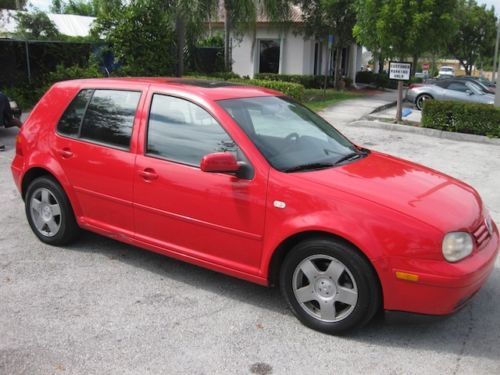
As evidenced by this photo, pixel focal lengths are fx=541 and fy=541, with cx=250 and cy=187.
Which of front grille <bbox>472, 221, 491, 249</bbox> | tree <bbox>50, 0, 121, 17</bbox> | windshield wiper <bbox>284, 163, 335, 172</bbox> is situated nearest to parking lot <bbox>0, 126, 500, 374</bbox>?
front grille <bbox>472, 221, 491, 249</bbox>

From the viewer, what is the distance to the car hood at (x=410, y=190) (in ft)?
11.4

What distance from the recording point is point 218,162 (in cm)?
366

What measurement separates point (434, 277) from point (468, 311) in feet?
3.47

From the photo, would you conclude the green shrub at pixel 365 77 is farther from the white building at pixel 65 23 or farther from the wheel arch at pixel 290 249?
the wheel arch at pixel 290 249

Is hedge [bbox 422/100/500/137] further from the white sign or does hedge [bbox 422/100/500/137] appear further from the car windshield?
the car windshield

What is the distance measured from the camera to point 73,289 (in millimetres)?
4289

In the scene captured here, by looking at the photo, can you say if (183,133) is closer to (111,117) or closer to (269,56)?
(111,117)

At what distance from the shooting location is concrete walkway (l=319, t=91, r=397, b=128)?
1600 cm

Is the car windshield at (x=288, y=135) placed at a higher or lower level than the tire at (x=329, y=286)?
higher

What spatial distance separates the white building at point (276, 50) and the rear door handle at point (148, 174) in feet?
73.5

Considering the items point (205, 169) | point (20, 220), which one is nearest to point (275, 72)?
point (20, 220)

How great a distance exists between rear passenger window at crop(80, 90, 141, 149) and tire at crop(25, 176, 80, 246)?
618mm

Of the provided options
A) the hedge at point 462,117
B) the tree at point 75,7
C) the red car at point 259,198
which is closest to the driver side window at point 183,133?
the red car at point 259,198

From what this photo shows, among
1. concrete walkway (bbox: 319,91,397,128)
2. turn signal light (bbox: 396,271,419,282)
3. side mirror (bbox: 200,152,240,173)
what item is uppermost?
side mirror (bbox: 200,152,240,173)
